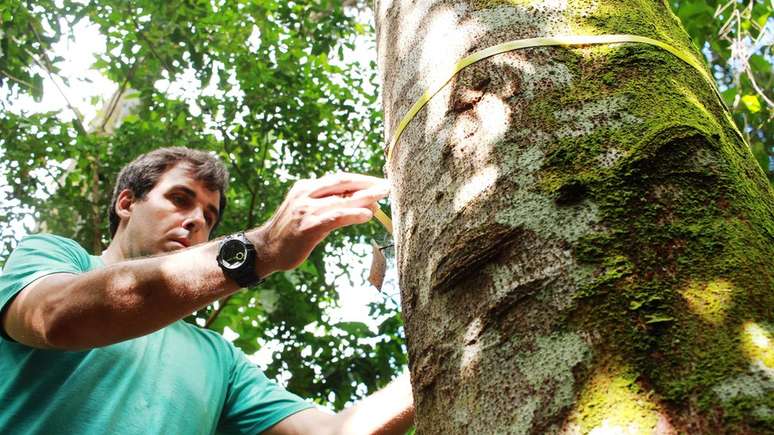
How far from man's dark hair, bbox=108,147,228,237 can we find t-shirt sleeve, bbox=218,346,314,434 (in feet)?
2.69

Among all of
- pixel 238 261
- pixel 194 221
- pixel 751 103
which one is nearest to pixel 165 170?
pixel 194 221

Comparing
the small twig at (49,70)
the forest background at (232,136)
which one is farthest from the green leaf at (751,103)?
the small twig at (49,70)

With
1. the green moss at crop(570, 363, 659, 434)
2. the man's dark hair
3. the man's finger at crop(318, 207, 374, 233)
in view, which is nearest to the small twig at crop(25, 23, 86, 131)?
the man's dark hair

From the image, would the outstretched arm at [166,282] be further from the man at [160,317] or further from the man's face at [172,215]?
the man's face at [172,215]

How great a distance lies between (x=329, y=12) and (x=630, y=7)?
237 inches

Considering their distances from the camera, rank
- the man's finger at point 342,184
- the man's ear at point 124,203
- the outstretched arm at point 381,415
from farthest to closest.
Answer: the man's ear at point 124,203 < the outstretched arm at point 381,415 < the man's finger at point 342,184

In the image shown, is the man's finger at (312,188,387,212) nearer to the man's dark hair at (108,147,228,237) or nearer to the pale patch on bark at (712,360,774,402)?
the pale patch on bark at (712,360,774,402)

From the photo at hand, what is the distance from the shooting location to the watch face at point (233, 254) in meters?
1.60

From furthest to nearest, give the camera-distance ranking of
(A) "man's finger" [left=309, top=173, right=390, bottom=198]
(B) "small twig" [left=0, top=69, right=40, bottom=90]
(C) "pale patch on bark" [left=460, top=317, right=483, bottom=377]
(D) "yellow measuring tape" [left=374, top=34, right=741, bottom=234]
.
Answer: (B) "small twig" [left=0, top=69, right=40, bottom=90], (A) "man's finger" [left=309, top=173, right=390, bottom=198], (D) "yellow measuring tape" [left=374, top=34, right=741, bottom=234], (C) "pale patch on bark" [left=460, top=317, right=483, bottom=377]

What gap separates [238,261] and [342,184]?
313 millimetres

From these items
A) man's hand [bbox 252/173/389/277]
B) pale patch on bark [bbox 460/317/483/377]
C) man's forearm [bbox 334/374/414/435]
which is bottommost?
man's forearm [bbox 334/374/414/435]

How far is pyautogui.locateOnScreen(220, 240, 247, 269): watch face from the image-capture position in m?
1.60

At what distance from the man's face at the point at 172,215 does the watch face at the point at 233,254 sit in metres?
1.30

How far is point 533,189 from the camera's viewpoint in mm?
1001
